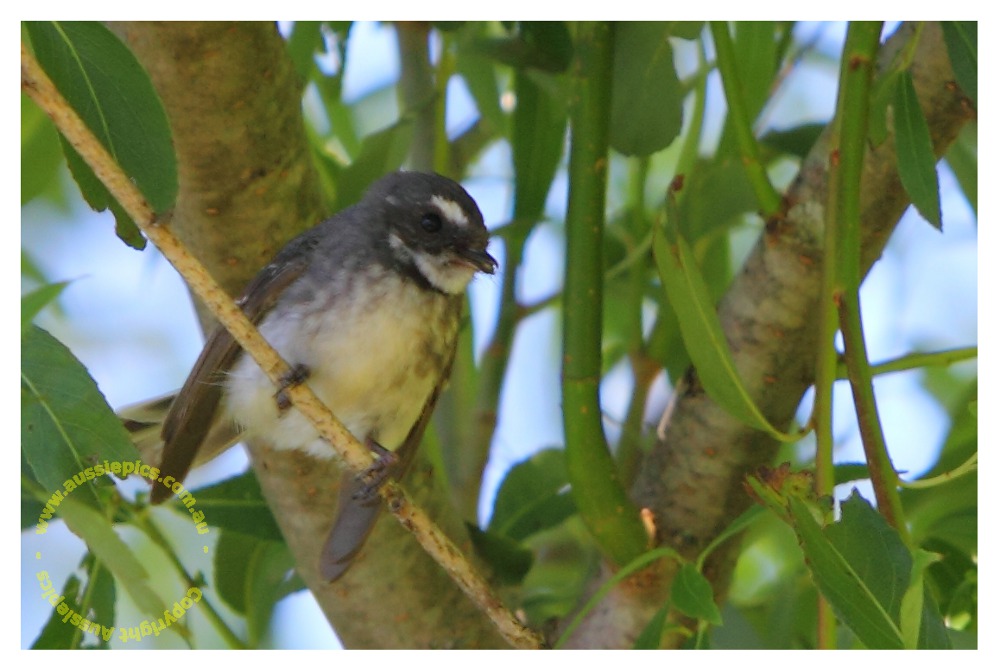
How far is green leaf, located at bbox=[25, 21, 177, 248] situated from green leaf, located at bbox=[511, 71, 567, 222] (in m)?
1.05

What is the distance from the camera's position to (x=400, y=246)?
2527mm

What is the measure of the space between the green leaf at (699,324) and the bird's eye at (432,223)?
604 millimetres

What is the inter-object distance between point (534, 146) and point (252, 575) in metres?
1.13

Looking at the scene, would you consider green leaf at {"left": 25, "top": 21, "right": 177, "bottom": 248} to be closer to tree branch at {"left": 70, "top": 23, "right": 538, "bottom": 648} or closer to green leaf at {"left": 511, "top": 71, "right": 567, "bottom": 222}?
tree branch at {"left": 70, "top": 23, "right": 538, "bottom": 648}

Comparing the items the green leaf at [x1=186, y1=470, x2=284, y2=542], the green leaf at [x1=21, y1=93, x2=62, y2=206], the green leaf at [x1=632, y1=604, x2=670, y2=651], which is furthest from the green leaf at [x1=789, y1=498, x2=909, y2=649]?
the green leaf at [x1=21, y1=93, x2=62, y2=206]

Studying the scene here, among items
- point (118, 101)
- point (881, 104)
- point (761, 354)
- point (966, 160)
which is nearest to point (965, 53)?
point (881, 104)

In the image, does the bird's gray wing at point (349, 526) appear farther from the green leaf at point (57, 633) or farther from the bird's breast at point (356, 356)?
the green leaf at point (57, 633)

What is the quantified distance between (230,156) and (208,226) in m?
0.15

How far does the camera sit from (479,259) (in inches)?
97.3

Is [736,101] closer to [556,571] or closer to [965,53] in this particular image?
[965,53]

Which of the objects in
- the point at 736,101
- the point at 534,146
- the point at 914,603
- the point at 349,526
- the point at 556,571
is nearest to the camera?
the point at 914,603

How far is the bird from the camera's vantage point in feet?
7.86

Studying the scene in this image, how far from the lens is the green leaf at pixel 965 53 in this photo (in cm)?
212

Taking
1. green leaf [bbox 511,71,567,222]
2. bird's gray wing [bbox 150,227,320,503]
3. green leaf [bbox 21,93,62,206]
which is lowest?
bird's gray wing [bbox 150,227,320,503]
